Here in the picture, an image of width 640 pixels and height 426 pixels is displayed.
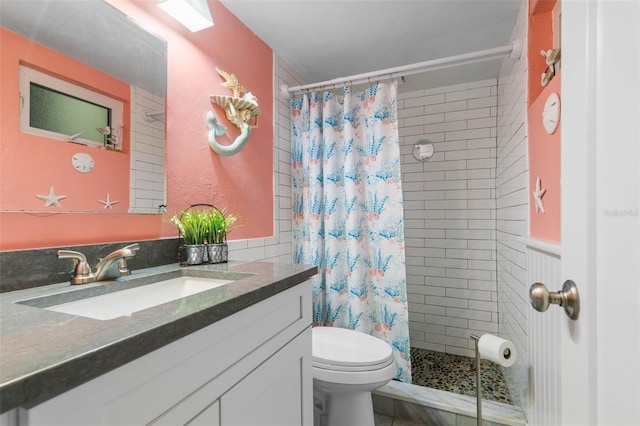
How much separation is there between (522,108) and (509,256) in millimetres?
933

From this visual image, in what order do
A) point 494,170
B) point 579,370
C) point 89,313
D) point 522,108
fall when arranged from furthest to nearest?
1. point 494,170
2. point 522,108
3. point 89,313
4. point 579,370

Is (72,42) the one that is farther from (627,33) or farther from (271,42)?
(627,33)

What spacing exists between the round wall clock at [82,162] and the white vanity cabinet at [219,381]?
2.59 feet

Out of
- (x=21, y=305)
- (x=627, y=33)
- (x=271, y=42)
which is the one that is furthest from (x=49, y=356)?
(x=271, y=42)

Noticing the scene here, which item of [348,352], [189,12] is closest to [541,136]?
[348,352]

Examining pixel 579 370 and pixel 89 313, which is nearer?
pixel 579 370

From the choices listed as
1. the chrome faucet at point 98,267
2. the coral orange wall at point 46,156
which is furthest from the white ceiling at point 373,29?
the chrome faucet at point 98,267

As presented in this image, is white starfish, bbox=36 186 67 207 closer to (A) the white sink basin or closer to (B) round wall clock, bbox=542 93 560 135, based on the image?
(A) the white sink basin

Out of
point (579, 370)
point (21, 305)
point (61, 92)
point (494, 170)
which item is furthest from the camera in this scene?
point (494, 170)

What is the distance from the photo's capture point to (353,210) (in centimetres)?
203

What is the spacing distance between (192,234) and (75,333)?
2.79ft

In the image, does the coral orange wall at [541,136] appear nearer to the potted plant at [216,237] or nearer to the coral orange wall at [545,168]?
the coral orange wall at [545,168]

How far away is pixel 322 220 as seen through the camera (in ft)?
7.20

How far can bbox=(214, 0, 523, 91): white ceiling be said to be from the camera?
1714mm
